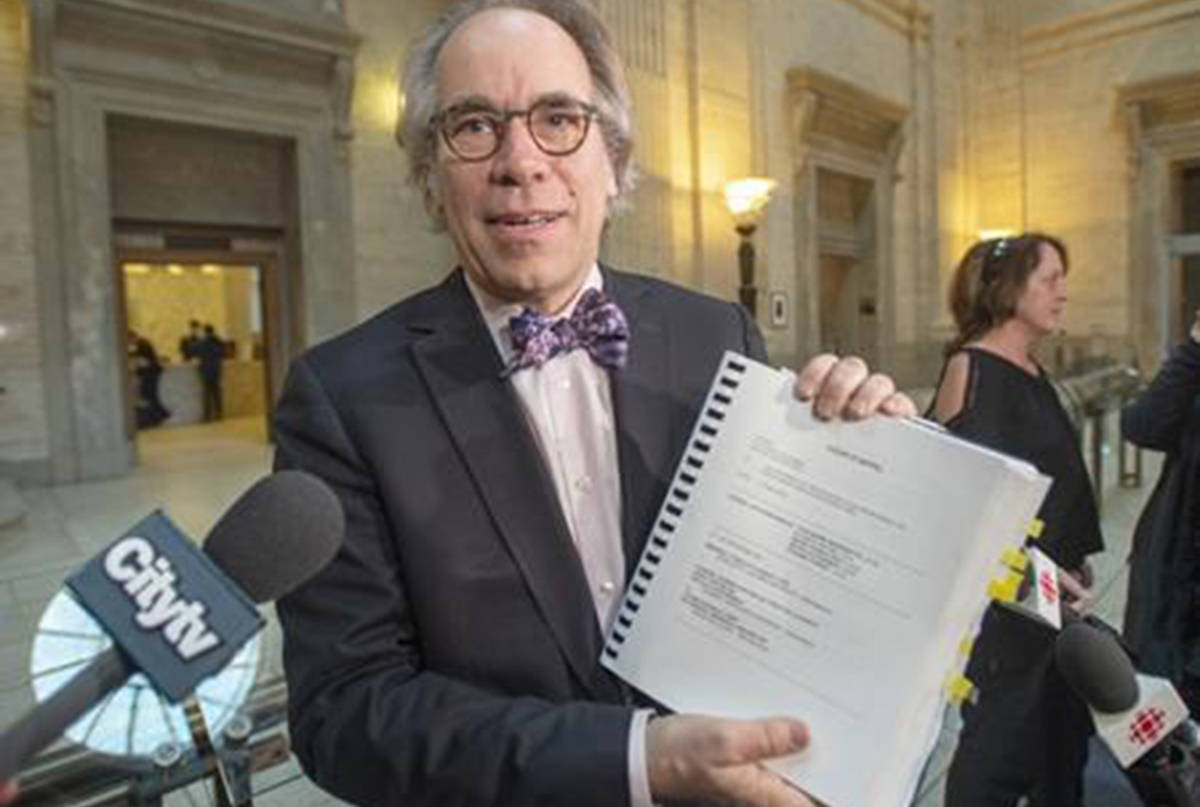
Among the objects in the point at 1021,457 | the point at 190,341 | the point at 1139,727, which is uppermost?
the point at 190,341

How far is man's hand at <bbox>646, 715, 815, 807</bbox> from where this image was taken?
841 millimetres

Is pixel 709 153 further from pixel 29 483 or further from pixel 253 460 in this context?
pixel 29 483

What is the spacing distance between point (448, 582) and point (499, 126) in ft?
2.03

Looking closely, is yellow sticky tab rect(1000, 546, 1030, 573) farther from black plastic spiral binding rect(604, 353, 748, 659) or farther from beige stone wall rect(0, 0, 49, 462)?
beige stone wall rect(0, 0, 49, 462)

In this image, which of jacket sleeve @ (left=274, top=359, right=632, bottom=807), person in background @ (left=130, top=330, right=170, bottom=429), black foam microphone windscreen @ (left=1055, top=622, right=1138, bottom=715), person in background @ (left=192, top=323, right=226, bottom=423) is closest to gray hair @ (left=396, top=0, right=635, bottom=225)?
jacket sleeve @ (left=274, top=359, right=632, bottom=807)

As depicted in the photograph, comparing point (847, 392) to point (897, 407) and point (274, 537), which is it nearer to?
point (897, 407)

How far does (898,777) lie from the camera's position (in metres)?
0.85

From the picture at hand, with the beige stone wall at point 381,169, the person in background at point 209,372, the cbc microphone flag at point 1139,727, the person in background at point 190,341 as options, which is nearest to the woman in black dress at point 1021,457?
the cbc microphone flag at point 1139,727

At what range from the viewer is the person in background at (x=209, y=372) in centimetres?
1206

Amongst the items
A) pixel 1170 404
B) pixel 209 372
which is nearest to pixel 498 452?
pixel 1170 404

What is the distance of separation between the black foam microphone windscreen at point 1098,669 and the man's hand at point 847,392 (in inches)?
30.2

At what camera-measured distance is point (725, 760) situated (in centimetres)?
83

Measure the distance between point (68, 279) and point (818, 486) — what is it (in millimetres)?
8063

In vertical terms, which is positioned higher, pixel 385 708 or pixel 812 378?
pixel 812 378
